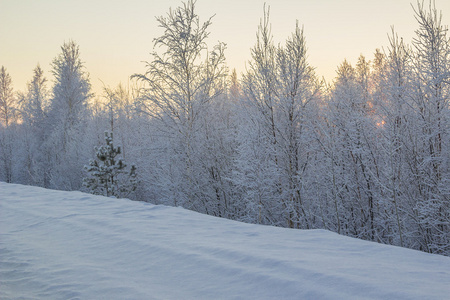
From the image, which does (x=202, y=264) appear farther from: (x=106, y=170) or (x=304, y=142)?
(x=106, y=170)

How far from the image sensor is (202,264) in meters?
2.49

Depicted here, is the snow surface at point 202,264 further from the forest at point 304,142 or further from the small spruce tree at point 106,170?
the small spruce tree at point 106,170

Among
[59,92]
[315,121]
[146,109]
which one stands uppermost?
[59,92]

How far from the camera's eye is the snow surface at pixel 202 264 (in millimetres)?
2016

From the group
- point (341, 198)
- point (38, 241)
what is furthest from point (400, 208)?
point (38, 241)

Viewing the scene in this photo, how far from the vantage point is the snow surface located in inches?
79.4

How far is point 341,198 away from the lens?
10898mm

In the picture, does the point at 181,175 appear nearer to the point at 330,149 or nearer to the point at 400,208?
the point at 330,149

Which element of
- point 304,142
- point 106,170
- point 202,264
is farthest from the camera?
point 106,170

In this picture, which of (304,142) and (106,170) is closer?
(304,142)

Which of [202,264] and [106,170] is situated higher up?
[106,170]

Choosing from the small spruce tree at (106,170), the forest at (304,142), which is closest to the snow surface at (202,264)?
the forest at (304,142)

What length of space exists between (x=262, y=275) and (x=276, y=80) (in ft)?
30.0

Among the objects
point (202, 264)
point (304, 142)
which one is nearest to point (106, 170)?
point (304, 142)
